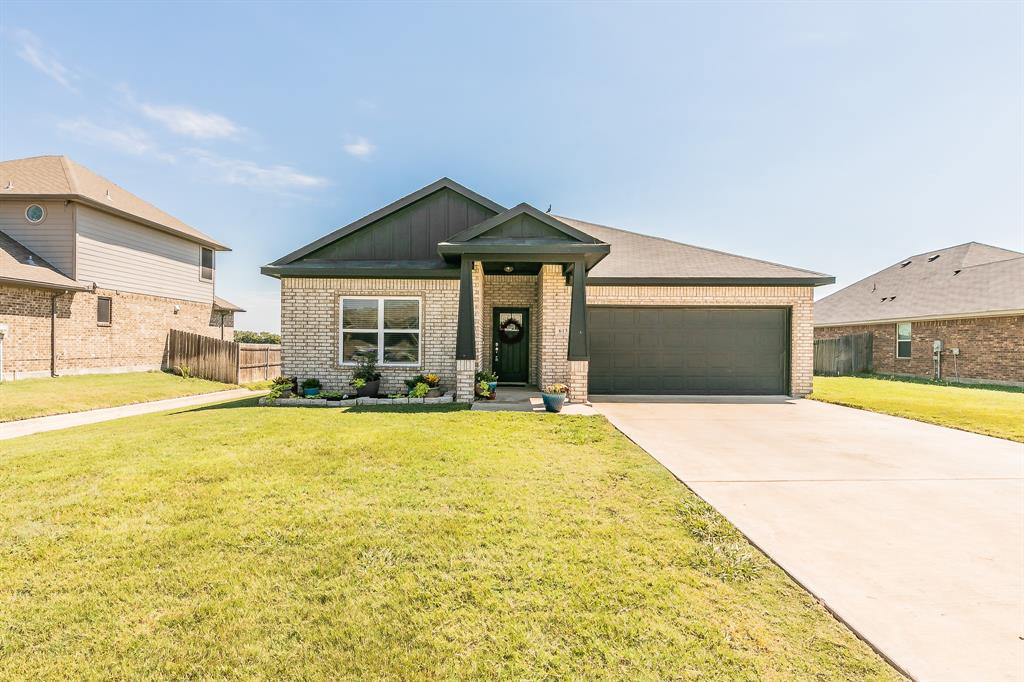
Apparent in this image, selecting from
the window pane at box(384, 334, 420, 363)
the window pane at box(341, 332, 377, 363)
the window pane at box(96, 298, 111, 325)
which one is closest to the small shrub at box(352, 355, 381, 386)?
the window pane at box(341, 332, 377, 363)

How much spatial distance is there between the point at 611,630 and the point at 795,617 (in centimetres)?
115

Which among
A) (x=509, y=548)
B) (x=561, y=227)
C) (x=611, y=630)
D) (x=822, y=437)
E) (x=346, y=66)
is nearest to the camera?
(x=611, y=630)

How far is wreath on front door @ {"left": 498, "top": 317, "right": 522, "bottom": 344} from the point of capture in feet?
41.4

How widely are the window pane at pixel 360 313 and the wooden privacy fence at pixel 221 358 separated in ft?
25.7

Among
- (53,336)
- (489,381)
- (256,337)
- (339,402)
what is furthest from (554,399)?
(256,337)

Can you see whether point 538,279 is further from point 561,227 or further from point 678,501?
point 678,501

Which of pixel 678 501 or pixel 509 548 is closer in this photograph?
pixel 509 548

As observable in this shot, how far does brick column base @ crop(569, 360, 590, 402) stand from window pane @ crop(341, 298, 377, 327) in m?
5.17

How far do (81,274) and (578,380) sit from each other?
61.9ft

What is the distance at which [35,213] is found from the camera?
15.0 m

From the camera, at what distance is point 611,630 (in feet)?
7.38

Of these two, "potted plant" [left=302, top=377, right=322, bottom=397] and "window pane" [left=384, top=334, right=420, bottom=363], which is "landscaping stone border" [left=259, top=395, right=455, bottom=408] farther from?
"window pane" [left=384, top=334, right=420, bottom=363]

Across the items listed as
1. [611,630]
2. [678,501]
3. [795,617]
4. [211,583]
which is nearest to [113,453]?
[211,583]

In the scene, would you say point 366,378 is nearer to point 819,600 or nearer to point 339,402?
point 339,402
